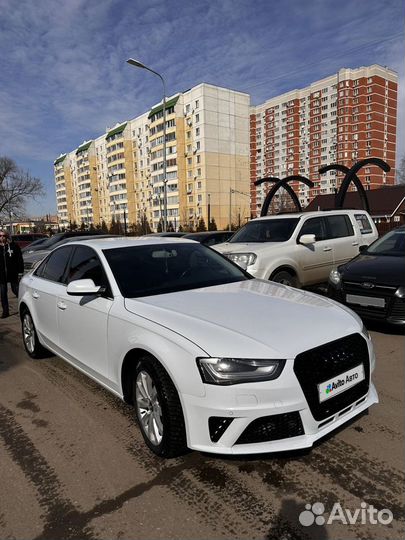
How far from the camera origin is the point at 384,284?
16.2ft

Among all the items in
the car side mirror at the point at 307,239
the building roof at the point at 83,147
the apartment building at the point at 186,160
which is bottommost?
the car side mirror at the point at 307,239

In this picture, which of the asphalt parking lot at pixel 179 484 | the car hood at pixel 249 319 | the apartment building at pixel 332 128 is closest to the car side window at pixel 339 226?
the car hood at pixel 249 319

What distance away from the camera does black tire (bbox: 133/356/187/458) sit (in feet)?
7.79

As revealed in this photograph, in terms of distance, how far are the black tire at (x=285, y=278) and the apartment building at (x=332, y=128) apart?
274 feet

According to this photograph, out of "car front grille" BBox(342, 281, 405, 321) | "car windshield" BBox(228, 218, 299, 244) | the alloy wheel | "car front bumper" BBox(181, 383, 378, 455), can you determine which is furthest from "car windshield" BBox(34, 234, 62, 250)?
"car front bumper" BBox(181, 383, 378, 455)

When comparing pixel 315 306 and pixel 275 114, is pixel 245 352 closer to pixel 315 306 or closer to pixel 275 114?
pixel 315 306

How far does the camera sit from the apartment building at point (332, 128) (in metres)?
83.8

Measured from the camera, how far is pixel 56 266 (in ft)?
14.8

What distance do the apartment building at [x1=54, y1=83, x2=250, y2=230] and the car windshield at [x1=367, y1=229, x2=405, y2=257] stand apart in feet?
183

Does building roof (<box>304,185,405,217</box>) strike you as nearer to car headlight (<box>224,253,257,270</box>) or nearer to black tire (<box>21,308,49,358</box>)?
car headlight (<box>224,253,257,270</box>)

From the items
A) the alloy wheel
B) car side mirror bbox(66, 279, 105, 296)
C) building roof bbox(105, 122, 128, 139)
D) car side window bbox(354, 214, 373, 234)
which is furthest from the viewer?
building roof bbox(105, 122, 128, 139)

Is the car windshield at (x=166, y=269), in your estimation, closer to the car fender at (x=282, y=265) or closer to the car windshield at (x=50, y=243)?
the car fender at (x=282, y=265)

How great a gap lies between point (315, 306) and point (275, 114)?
106670 mm

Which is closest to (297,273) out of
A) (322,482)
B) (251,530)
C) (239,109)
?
(322,482)
